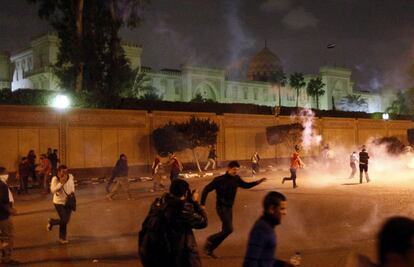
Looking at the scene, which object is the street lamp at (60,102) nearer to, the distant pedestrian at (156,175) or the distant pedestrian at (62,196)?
the distant pedestrian at (156,175)

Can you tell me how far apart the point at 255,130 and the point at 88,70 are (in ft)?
48.0

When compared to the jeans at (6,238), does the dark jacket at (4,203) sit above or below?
above

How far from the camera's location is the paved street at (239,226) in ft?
30.0

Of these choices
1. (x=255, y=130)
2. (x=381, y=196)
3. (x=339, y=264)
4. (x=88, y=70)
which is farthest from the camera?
(x=255, y=130)

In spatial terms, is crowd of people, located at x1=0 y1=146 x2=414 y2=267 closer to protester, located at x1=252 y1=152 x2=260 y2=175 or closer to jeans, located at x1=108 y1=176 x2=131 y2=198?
jeans, located at x1=108 y1=176 x2=131 y2=198

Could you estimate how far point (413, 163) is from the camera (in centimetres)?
3400

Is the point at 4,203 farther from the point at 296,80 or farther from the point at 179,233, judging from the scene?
the point at 296,80

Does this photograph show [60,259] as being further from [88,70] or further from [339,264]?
[88,70]

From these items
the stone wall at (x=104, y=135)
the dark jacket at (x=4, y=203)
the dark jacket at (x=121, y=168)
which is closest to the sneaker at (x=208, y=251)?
the dark jacket at (x=4, y=203)

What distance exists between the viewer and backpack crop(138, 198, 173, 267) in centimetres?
488

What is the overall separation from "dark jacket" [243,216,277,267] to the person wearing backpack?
0.91 meters

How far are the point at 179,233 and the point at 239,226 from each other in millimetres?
7187

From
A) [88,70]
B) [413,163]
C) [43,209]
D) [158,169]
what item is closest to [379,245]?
[43,209]

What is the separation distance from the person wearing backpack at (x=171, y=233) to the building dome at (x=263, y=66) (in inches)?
3623
